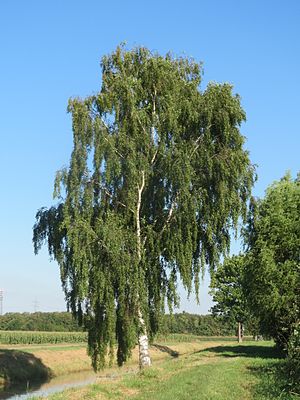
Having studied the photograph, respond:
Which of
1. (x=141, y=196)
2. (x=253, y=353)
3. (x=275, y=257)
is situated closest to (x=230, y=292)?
(x=253, y=353)

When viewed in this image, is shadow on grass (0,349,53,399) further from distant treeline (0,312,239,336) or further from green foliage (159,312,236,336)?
green foliage (159,312,236,336)

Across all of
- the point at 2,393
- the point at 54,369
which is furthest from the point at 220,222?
the point at 54,369

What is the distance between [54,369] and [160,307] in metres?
21.4

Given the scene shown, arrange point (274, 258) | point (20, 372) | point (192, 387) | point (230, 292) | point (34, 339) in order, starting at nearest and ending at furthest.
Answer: point (192, 387), point (274, 258), point (20, 372), point (230, 292), point (34, 339)

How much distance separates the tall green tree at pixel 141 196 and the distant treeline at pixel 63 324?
287 feet

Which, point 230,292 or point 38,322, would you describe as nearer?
point 230,292

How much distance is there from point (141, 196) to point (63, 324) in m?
98.4

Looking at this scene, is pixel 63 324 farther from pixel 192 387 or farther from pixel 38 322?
pixel 192 387

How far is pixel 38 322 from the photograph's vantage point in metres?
118

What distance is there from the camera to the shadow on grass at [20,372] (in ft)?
112

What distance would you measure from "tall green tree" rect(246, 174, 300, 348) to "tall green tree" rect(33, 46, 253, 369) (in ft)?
10.6

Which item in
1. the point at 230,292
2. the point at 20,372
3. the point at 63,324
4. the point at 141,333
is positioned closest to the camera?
the point at 141,333

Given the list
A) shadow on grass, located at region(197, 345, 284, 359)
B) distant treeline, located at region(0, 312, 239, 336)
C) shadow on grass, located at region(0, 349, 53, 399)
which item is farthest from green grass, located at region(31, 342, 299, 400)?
distant treeline, located at region(0, 312, 239, 336)

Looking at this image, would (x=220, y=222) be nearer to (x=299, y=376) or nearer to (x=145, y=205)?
(x=145, y=205)
